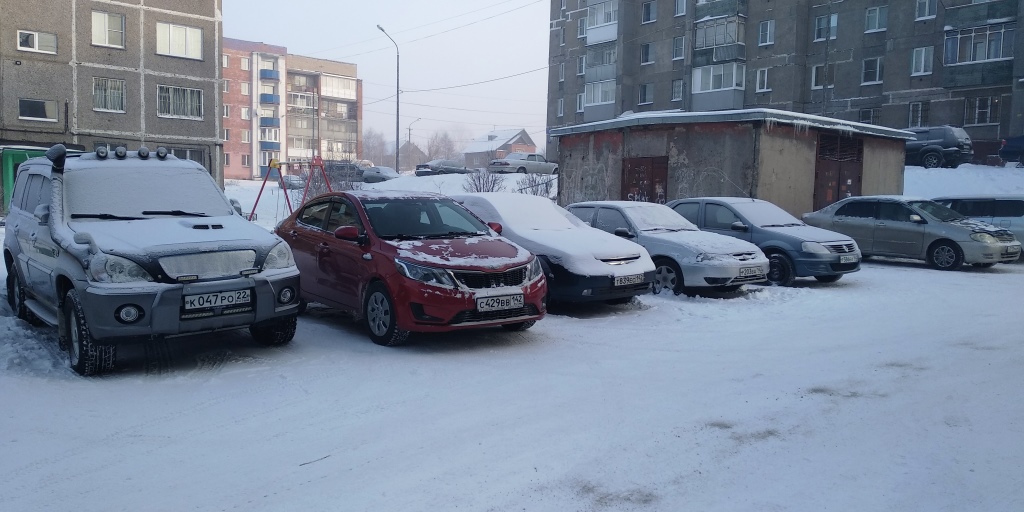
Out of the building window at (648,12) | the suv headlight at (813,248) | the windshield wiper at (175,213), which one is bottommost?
the suv headlight at (813,248)

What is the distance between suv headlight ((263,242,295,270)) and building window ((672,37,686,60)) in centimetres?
4692

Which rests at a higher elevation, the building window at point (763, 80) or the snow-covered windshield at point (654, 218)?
the building window at point (763, 80)

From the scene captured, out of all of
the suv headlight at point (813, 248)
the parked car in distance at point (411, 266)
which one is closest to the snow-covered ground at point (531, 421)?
the parked car in distance at point (411, 266)

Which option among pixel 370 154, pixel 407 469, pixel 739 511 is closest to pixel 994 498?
pixel 739 511

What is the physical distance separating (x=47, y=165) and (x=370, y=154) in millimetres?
127875

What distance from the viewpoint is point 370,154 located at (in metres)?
133

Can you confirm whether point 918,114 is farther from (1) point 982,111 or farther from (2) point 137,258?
(2) point 137,258

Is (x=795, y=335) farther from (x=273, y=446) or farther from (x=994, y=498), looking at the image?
(x=273, y=446)

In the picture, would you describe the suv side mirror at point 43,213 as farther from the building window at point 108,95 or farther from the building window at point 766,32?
the building window at point 766,32

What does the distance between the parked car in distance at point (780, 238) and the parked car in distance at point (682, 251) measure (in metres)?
1.22

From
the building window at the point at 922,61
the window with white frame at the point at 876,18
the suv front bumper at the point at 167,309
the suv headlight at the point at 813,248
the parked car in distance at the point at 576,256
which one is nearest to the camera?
the suv front bumper at the point at 167,309

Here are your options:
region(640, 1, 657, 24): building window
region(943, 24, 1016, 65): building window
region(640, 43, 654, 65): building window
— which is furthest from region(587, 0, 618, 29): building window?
region(943, 24, 1016, 65): building window

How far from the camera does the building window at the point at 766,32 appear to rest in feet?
148

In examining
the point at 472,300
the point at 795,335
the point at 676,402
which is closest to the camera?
the point at 676,402
